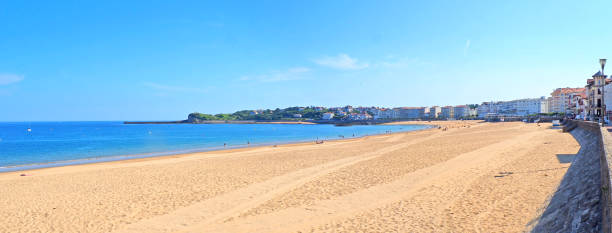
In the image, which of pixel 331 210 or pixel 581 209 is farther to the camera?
pixel 331 210

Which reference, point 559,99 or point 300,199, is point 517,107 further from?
point 300,199

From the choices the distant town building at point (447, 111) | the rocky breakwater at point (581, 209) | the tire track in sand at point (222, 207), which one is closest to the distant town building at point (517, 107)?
the distant town building at point (447, 111)

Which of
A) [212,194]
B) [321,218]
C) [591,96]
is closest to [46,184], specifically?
[212,194]

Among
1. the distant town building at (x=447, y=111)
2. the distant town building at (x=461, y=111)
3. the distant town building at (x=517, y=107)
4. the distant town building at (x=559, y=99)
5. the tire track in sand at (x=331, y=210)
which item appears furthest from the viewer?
the distant town building at (x=447, y=111)

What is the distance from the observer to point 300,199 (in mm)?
9414

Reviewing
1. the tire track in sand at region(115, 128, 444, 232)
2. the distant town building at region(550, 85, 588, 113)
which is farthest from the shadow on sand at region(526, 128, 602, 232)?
the distant town building at region(550, 85, 588, 113)

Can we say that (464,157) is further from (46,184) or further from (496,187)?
(46,184)

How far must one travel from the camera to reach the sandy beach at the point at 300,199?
24.0ft

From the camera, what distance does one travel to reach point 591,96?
5150 centimetres

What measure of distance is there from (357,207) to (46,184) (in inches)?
495

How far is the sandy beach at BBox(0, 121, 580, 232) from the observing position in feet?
24.0

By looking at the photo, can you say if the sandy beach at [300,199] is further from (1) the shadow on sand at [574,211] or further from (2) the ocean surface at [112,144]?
(2) the ocean surface at [112,144]

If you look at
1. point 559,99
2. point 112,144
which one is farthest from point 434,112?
point 112,144

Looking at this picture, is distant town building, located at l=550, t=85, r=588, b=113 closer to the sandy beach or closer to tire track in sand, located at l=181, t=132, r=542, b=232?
the sandy beach
